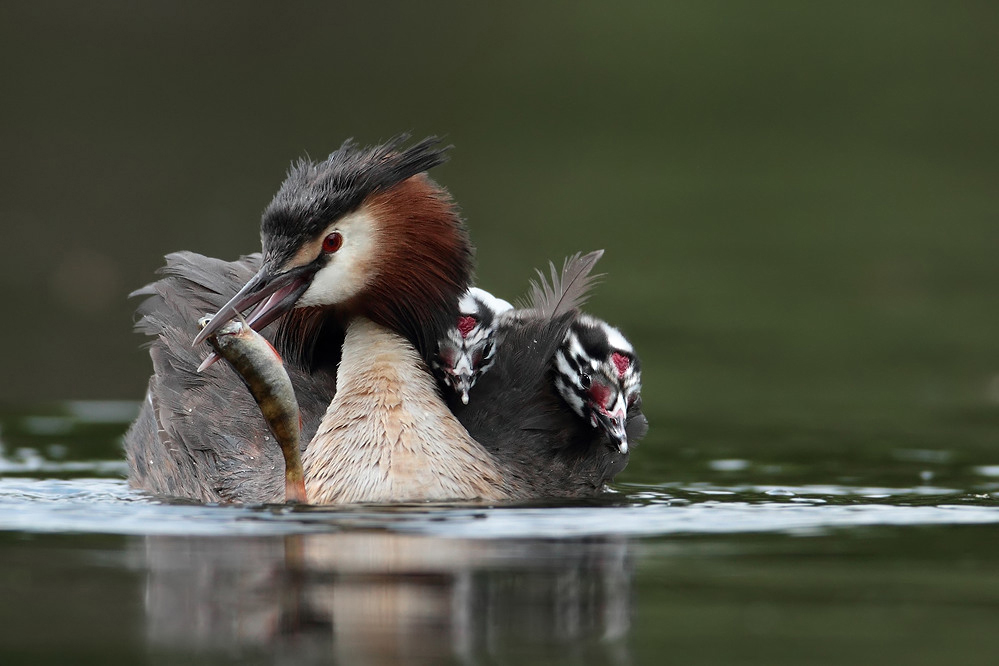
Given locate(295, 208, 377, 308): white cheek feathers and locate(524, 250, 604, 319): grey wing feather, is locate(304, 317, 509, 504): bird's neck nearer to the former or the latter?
locate(295, 208, 377, 308): white cheek feathers

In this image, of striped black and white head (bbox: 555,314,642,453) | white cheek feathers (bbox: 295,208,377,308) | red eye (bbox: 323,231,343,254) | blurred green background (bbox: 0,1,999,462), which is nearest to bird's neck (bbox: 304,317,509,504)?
white cheek feathers (bbox: 295,208,377,308)

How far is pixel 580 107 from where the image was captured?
23.2 meters

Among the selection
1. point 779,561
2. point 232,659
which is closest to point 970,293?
point 779,561

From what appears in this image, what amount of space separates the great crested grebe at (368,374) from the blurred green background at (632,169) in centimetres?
141

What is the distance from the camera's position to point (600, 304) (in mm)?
14898

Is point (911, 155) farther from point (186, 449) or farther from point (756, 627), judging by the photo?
point (756, 627)

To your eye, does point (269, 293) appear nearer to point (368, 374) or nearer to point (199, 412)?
point (368, 374)

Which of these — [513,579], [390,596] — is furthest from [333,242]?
[390,596]

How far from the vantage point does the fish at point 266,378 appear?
7.39 metres

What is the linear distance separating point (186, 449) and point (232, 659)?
3761mm

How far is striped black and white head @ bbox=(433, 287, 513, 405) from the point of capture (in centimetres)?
836

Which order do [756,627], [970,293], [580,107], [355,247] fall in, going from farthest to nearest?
[580,107]
[970,293]
[355,247]
[756,627]

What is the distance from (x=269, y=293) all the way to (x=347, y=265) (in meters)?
0.38

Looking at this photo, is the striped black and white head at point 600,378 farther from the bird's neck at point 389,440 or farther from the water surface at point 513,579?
the bird's neck at point 389,440
